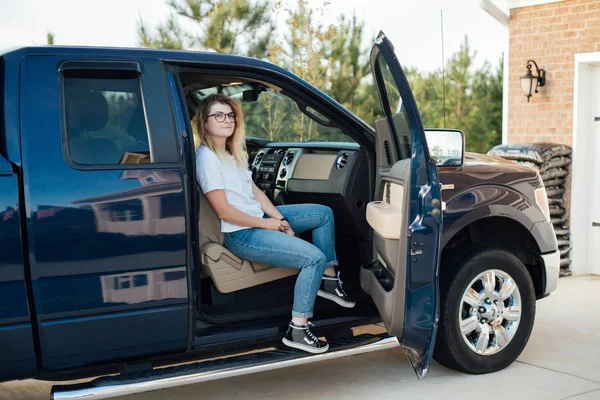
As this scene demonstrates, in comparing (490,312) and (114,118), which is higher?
(114,118)

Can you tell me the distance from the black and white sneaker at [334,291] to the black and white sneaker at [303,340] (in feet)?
1.06

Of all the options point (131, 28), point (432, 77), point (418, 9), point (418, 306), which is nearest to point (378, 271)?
point (418, 306)

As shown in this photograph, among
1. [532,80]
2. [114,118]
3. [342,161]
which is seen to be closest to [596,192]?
[532,80]

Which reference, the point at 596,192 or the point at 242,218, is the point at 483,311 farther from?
the point at 596,192

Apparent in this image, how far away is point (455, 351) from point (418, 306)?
0.67 meters

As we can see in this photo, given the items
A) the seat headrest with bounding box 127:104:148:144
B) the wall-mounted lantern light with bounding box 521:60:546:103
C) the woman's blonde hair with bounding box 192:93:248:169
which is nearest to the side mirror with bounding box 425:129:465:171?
the woman's blonde hair with bounding box 192:93:248:169

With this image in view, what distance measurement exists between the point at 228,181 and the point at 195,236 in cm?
54

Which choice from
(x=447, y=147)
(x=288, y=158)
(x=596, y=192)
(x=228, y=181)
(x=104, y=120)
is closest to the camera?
(x=104, y=120)

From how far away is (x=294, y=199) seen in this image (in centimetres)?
523

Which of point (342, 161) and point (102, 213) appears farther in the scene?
point (342, 161)

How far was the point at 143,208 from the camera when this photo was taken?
3678mm

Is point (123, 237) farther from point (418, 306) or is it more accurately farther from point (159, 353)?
point (418, 306)

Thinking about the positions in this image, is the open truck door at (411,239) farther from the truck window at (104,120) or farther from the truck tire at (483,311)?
the truck window at (104,120)

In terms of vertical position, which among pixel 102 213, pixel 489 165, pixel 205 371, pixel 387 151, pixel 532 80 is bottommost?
pixel 205 371
